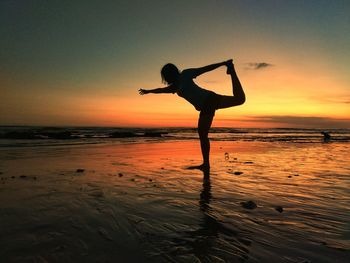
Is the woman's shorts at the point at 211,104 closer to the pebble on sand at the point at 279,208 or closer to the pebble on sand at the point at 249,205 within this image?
the pebble on sand at the point at 249,205

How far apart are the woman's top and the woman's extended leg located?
0.40 m

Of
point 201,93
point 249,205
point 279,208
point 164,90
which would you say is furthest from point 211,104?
point 279,208

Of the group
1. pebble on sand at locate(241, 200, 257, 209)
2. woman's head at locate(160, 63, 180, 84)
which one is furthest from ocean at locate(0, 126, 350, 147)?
pebble on sand at locate(241, 200, 257, 209)

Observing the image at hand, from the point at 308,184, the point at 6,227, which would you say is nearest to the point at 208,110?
the point at 308,184

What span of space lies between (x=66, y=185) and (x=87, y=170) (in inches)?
78.8

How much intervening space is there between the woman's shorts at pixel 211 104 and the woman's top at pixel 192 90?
0.21 feet

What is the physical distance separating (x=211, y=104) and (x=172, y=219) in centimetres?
412

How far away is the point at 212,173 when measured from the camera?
7398mm

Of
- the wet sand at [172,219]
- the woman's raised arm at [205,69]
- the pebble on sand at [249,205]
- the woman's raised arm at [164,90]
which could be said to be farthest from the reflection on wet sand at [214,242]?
the woman's raised arm at [164,90]

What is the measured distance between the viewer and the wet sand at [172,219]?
8.57 feet

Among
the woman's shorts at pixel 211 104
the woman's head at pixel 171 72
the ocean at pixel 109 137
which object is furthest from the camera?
the ocean at pixel 109 137

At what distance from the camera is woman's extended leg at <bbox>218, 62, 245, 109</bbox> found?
22.5ft

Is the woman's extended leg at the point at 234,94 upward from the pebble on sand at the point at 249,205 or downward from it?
upward

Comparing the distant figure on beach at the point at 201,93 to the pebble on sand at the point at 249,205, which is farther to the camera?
the distant figure on beach at the point at 201,93
